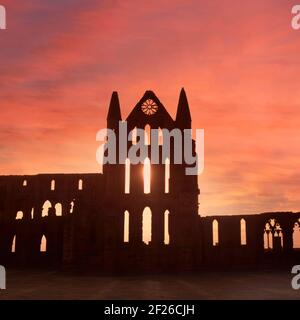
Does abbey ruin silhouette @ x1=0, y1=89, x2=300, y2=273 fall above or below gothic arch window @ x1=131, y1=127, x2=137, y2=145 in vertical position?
below

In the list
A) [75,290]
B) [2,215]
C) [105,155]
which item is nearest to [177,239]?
[105,155]

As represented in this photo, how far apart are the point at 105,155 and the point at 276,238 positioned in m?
14.4

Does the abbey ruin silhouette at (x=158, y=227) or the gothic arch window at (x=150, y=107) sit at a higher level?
the gothic arch window at (x=150, y=107)

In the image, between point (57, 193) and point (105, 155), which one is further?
point (57, 193)

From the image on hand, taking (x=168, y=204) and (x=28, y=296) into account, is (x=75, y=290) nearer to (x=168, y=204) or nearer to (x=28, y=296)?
(x=28, y=296)

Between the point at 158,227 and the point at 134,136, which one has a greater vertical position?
the point at 134,136

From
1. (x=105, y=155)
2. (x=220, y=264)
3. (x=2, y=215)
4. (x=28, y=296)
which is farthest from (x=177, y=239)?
(x=2, y=215)

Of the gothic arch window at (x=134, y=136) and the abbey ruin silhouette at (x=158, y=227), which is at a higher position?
the gothic arch window at (x=134, y=136)

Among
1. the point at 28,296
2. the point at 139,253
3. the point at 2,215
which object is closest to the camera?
the point at 28,296

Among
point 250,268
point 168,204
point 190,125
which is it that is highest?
point 190,125

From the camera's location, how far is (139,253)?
29.0 m

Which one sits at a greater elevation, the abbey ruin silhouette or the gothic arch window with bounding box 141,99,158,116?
the gothic arch window with bounding box 141,99,158,116

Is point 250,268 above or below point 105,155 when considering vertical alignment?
below
